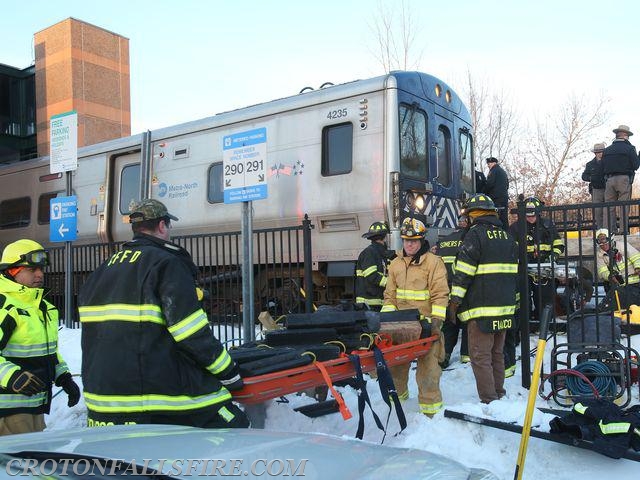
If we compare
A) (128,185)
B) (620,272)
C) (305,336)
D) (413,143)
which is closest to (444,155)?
(413,143)

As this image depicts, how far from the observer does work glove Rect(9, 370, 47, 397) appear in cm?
329

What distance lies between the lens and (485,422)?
12.9 ft

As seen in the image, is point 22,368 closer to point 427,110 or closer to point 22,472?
point 22,472

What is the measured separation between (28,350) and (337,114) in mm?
5169

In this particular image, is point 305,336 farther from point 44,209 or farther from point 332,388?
point 44,209

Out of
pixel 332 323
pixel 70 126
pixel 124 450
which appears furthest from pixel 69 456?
pixel 70 126

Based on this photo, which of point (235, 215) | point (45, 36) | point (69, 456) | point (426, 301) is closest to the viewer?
point (69, 456)

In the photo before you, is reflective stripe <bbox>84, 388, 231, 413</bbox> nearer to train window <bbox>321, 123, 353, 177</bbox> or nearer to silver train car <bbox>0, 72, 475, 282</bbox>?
silver train car <bbox>0, 72, 475, 282</bbox>

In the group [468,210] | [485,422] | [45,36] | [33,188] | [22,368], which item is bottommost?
[485,422]

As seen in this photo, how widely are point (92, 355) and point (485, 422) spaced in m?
2.54

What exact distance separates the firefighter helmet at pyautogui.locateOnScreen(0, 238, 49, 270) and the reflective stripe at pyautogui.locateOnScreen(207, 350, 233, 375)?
4.85 feet

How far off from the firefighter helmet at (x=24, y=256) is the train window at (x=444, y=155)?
588cm

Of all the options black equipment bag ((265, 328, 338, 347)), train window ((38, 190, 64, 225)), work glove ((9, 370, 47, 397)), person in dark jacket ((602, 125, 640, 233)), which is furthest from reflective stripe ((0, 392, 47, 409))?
train window ((38, 190, 64, 225))

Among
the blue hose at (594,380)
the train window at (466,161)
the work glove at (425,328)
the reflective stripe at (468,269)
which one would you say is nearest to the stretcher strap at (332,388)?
the work glove at (425,328)
